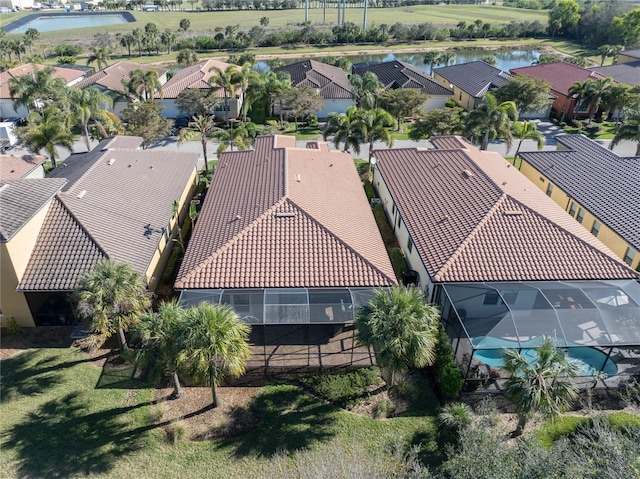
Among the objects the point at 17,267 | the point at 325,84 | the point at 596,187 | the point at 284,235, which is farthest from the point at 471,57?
the point at 17,267

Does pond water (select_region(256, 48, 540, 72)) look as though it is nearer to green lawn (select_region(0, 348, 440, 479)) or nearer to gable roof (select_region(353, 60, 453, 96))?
gable roof (select_region(353, 60, 453, 96))

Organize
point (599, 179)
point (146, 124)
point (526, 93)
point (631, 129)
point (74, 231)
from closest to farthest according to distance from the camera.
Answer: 1. point (74, 231)
2. point (599, 179)
3. point (146, 124)
4. point (631, 129)
5. point (526, 93)

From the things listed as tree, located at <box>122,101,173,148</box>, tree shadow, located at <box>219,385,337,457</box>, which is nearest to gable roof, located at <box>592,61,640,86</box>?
tree, located at <box>122,101,173,148</box>

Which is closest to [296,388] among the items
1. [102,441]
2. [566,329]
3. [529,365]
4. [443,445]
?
[443,445]

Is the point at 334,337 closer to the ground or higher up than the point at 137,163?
closer to the ground

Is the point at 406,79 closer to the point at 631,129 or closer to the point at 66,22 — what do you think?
the point at 631,129

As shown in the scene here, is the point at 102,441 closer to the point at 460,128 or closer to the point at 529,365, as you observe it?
the point at 529,365
